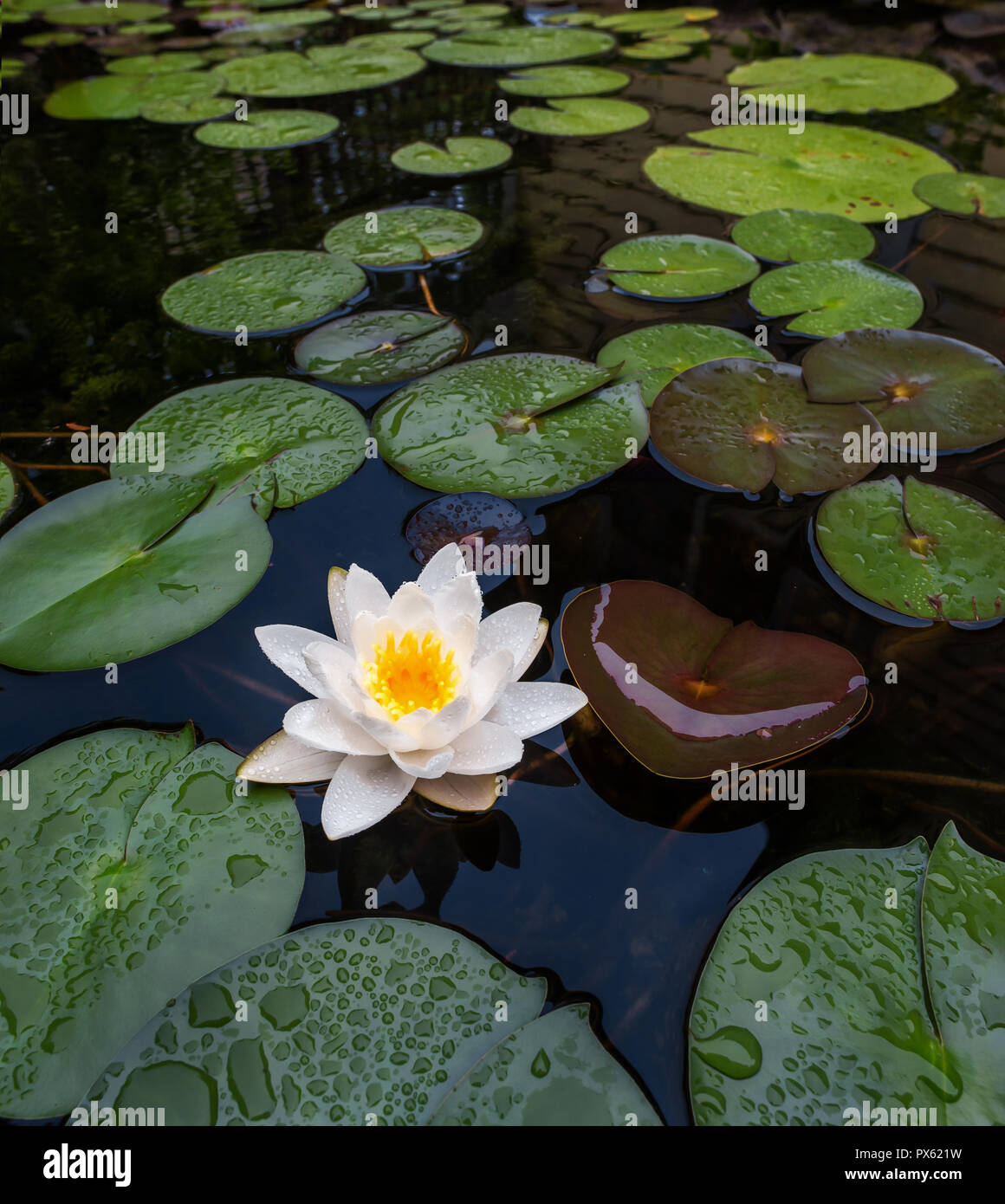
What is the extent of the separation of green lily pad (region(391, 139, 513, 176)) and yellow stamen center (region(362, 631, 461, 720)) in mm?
3245

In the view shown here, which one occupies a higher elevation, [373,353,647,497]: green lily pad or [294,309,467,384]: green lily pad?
[294,309,467,384]: green lily pad

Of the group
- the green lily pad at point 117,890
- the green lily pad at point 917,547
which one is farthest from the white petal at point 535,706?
the green lily pad at point 917,547

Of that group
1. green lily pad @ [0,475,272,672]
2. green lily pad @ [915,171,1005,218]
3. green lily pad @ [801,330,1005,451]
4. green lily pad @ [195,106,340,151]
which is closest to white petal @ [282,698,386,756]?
green lily pad @ [0,475,272,672]

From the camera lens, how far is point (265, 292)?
2.71m

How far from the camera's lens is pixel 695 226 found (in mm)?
3180

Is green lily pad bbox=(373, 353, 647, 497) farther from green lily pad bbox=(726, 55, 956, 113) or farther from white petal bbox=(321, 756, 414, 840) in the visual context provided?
green lily pad bbox=(726, 55, 956, 113)

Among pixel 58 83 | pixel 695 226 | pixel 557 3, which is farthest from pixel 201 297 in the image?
pixel 557 3

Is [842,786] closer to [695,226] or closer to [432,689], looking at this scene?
[432,689]

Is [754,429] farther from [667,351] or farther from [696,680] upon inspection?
[696,680]

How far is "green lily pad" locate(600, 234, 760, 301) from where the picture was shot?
107 inches

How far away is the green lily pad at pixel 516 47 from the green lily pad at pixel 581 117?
1168mm

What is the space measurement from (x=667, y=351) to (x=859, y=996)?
1871 mm

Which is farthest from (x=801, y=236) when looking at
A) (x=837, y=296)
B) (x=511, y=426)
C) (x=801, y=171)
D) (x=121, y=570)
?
(x=121, y=570)
